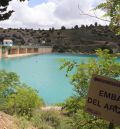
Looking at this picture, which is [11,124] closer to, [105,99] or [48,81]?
[105,99]

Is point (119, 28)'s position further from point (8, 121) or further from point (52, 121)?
point (52, 121)

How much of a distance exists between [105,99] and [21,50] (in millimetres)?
122910

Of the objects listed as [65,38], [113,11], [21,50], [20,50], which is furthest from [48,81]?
[65,38]

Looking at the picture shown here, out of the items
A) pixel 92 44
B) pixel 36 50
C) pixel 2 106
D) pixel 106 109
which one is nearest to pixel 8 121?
pixel 106 109

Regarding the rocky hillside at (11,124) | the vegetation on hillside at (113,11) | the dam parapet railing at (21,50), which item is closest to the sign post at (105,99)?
the vegetation on hillside at (113,11)

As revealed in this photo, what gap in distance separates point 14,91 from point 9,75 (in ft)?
2.97

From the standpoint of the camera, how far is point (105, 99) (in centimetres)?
461

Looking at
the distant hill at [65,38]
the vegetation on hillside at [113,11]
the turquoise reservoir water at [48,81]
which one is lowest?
the turquoise reservoir water at [48,81]

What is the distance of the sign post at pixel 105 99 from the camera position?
4539 millimetres

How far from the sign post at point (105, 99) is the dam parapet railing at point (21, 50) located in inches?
3819

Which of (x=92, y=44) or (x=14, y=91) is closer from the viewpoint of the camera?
(x=14, y=91)

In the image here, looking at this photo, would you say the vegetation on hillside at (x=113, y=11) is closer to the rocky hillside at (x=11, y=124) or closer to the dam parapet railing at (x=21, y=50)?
the rocky hillside at (x=11, y=124)

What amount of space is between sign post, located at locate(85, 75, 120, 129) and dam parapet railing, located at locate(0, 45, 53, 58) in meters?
97.0

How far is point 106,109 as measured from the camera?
4.62 m
